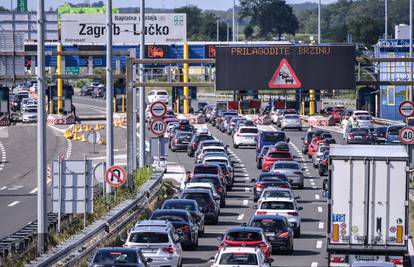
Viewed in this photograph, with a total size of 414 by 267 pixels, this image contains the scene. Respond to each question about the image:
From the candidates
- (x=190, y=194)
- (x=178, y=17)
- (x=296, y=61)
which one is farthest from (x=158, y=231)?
(x=178, y=17)

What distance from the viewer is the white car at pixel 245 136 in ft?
259

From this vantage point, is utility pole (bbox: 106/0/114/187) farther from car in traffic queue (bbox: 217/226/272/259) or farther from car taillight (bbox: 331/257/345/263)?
car taillight (bbox: 331/257/345/263)

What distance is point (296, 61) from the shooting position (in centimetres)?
4303

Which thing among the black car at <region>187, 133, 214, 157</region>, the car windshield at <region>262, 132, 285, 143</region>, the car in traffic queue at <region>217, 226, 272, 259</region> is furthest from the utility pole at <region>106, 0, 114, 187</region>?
the black car at <region>187, 133, 214, 157</region>

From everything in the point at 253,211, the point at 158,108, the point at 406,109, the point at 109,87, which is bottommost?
the point at 253,211

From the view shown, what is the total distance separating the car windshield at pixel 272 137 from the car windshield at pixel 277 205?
30391 mm

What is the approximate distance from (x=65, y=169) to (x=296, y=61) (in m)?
12.7

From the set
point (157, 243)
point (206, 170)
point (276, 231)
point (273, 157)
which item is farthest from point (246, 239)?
point (273, 157)

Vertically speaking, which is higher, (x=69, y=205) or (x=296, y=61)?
(x=296, y=61)

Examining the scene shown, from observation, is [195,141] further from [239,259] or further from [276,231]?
[239,259]

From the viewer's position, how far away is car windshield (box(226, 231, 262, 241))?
102 feet

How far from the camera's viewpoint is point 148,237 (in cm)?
3028

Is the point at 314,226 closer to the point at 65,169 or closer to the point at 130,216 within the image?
the point at 130,216

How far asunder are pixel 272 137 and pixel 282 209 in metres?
31.7
